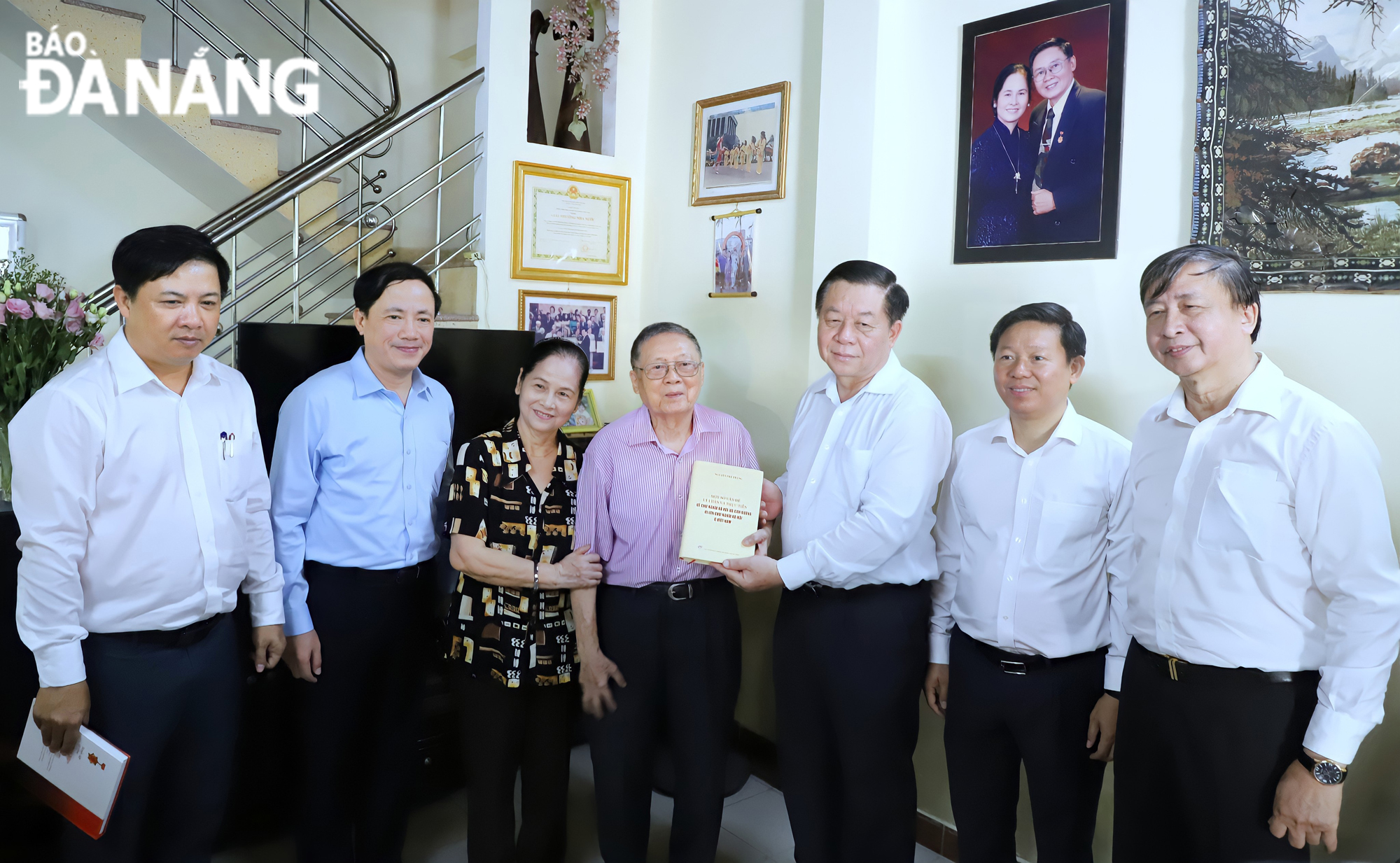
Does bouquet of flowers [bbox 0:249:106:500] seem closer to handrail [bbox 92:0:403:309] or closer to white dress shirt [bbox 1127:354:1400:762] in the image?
handrail [bbox 92:0:403:309]

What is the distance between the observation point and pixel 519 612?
2150mm

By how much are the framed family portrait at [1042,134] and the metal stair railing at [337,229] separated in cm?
177

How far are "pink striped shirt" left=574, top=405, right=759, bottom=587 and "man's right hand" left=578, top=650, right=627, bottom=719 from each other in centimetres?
20

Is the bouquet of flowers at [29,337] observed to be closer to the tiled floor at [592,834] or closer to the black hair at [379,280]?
the black hair at [379,280]

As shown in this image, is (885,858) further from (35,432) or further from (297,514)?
(35,432)

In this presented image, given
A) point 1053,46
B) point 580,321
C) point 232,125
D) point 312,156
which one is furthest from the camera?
point 312,156

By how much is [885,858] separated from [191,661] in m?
1.65

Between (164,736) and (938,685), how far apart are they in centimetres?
177

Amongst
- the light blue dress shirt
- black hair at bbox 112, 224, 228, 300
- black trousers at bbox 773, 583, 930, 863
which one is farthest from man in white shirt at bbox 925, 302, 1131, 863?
black hair at bbox 112, 224, 228, 300

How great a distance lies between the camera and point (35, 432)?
1632 millimetres

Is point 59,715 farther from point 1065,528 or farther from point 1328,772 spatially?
point 1328,772

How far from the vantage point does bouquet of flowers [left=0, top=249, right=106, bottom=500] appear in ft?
6.60

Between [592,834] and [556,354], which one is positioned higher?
[556,354]

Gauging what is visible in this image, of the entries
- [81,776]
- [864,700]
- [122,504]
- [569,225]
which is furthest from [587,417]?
[81,776]
